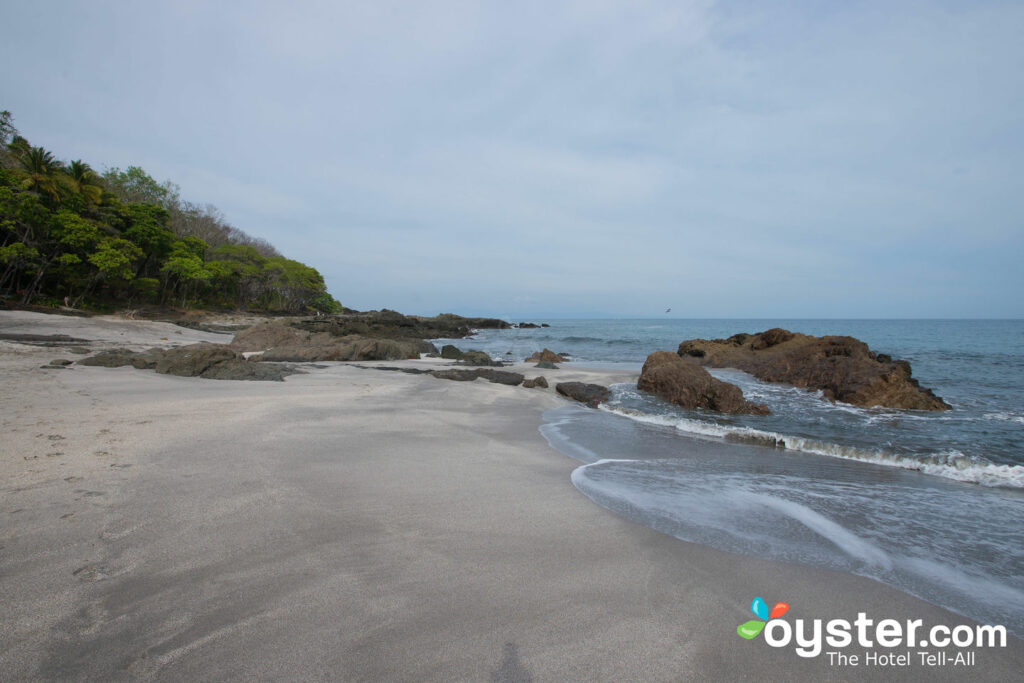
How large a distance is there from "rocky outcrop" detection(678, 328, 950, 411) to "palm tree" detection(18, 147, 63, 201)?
3225 cm

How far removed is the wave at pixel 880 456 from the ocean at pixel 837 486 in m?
0.02

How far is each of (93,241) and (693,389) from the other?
3076 centimetres

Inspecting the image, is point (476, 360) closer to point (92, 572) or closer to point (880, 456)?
point (880, 456)

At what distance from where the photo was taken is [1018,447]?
607 centimetres

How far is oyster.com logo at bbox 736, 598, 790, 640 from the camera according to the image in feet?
6.23

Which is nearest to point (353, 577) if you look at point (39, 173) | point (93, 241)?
point (93, 241)

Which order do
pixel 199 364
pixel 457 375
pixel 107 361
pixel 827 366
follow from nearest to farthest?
pixel 199 364, pixel 107 361, pixel 457 375, pixel 827 366

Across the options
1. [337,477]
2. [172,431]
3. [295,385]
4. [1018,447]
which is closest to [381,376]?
[295,385]

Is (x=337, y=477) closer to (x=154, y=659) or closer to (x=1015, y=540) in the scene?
(x=154, y=659)

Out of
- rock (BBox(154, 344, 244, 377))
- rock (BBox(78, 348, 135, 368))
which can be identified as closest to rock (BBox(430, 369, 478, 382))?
rock (BBox(154, 344, 244, 377))

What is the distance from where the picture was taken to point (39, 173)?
76.0 feet

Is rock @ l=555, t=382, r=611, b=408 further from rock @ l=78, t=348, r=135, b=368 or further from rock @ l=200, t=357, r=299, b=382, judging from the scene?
rock @ l=78, t=348, r=135, b=368

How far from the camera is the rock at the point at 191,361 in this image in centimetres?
852

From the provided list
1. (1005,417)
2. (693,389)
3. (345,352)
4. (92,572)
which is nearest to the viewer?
(92,572)
